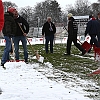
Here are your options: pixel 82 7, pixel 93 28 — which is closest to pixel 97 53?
pixel 93 28

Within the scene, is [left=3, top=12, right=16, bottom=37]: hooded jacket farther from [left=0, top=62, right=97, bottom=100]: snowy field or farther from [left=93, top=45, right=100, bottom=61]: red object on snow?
[left=93, top=45, right=100, bottom=61]: red object on snow

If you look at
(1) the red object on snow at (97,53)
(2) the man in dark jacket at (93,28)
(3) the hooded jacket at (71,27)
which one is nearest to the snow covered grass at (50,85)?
(1) the red object on snow at (97,53)

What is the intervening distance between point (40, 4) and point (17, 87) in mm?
108971

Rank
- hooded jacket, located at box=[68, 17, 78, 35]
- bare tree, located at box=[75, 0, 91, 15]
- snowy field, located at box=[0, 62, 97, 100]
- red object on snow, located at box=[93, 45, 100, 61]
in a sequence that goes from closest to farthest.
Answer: snowy field, located at box=[0, 62, 97, 100] → red object on snow, located at box=[93, 45, 100, 61] → hooded jacket, located at box=[68, 17, 78, 35] → bare tree, located at box=[75, 0, 91, 15]

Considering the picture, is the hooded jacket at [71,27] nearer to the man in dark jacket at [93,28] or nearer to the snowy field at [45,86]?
the man in dark jacket at [93,28]

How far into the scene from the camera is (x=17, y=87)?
562 cm

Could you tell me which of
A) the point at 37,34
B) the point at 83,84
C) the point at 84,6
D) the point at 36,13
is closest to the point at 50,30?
the point at 83,84

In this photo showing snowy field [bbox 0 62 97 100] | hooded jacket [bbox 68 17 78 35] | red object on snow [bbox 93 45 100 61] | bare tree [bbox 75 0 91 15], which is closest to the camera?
snowy field [bbox 0 62 97 100]

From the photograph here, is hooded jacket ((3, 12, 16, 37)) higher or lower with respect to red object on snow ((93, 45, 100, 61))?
higher

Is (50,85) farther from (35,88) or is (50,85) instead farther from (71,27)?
(71,27)

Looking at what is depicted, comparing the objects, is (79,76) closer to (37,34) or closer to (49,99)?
(49,99)

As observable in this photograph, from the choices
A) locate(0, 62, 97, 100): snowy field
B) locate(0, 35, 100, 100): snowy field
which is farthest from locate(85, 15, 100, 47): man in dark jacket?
locate(0, 62, 97, 100): snowy field

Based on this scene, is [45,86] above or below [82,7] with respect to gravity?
below

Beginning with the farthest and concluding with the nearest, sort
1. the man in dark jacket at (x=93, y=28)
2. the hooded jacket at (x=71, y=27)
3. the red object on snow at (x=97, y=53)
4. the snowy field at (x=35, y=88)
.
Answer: the hooded jacket at (x=71, y=27), the man in dark jacket at (x=93, y=28), the red object on snow at (x=97, y=53), the snowy field at (x=35, y=88)
